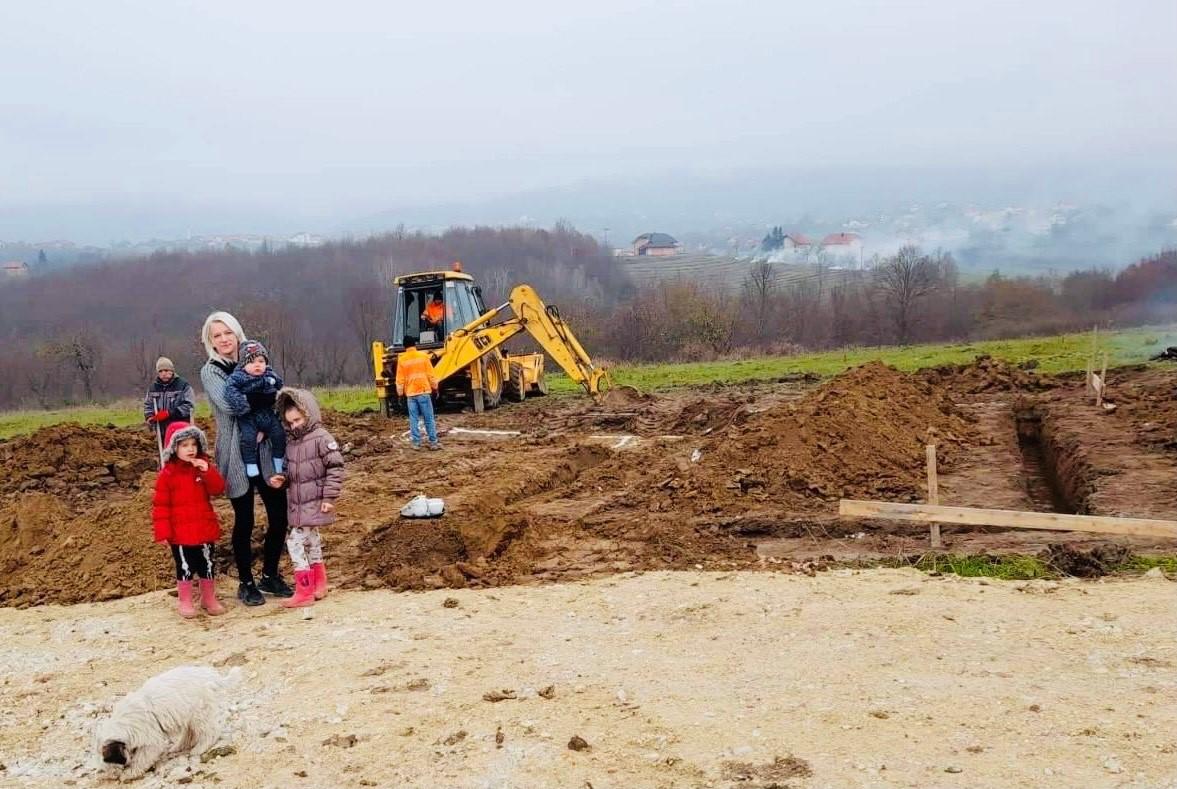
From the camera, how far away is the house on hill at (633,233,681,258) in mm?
99875

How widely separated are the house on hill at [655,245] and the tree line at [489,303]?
2090 centimetres

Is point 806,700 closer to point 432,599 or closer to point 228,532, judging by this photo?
point 432,599

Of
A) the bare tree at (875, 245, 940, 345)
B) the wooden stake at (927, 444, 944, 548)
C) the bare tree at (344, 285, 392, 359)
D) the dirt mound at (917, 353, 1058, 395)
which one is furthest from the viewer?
the bare tree at (344, 285, 392, 359)

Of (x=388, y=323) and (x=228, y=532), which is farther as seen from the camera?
(x=388, y=323)

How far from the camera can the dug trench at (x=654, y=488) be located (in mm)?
7633

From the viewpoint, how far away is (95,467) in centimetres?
1394

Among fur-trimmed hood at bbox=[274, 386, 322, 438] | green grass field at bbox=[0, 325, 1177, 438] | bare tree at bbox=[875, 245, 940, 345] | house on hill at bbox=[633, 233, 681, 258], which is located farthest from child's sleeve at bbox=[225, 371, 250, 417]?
house on hill at bbox=[633, 233, 681, 258]

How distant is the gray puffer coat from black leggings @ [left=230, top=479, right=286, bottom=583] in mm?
121

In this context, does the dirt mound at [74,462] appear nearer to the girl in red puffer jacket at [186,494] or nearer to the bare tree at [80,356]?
the girl in red puffer jacket at [186,494]

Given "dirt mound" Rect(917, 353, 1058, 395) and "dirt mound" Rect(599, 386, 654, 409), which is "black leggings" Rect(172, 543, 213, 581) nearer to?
"dirt mound" Rect(599, 386, 654, 409)

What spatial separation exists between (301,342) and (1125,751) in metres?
54.3

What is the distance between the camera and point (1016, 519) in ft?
22.3

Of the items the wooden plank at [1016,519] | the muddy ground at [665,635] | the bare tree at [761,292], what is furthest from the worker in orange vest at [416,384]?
the bare tree at [761,292]

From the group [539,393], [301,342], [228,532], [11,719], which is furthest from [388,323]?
[11,719]
